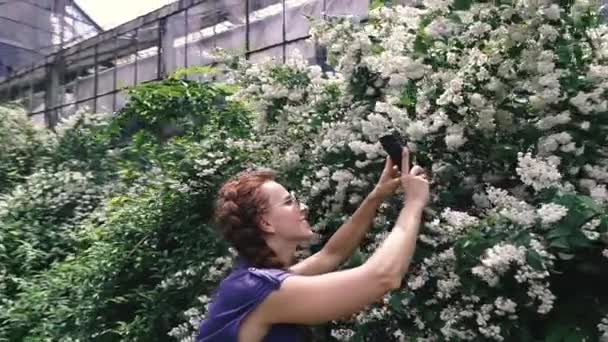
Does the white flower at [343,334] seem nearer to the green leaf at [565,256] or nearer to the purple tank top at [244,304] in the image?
A: the green leaf at [565,256]

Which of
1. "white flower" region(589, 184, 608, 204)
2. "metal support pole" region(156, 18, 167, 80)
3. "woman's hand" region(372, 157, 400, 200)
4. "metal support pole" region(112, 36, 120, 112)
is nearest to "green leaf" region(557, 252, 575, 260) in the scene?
"white flower" region(589, 184, 608, 204)

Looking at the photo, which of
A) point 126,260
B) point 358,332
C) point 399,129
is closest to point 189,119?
point 126,260

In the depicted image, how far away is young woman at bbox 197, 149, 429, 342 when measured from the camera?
5.01 feet

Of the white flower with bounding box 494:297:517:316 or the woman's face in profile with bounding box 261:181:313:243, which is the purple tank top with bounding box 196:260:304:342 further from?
the white flower with bounding box 494:297:517:316

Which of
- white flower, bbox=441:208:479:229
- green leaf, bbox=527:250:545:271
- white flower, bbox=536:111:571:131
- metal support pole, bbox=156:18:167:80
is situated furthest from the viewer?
metal support pole, bbox=156:18:167:80

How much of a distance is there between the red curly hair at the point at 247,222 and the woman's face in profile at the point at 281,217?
1 centimetres

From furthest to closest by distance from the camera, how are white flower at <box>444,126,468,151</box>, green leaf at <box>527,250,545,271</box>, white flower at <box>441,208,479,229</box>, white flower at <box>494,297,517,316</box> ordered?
white flower at <box>444,126,468,151</box>, white flower at <box>441,208,479,229</box>, white flower at <box>494,297,517,316</box>, green leaf at <box>527,250,545,271</box>

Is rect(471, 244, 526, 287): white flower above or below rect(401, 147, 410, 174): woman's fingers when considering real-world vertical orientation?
below

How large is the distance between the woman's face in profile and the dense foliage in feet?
1.88

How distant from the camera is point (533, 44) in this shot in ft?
8.77

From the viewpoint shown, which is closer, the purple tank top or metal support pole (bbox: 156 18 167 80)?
the purple tank top

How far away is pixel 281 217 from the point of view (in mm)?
1674

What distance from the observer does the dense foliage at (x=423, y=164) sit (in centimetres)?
218

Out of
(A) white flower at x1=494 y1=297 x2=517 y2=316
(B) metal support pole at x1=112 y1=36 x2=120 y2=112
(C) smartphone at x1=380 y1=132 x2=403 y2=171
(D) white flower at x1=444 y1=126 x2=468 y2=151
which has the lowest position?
(A) white flower at x1=494 y1=297 x2=517 y2=316
